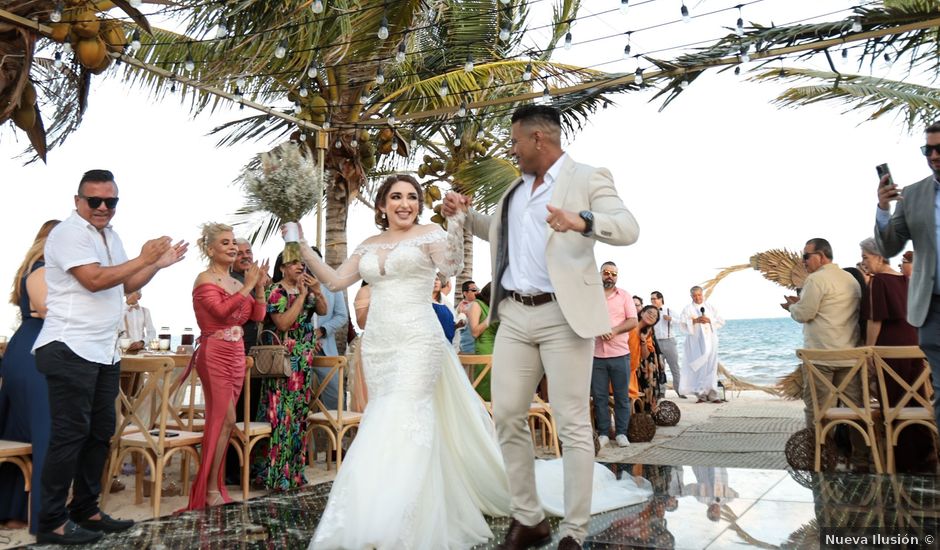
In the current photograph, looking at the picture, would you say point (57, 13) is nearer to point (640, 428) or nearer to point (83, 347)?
point (83, 347)

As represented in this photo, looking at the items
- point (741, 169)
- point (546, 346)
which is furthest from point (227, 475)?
point (741, 169)

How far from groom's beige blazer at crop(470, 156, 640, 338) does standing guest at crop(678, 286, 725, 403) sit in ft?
40.5

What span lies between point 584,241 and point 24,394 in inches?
143

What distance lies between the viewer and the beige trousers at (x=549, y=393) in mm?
3652

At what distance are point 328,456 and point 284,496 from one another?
5.16ft

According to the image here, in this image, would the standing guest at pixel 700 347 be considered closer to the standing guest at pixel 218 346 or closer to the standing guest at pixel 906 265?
the standing guest at pixel 906 265

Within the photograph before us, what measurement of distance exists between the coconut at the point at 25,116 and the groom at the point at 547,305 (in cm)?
479

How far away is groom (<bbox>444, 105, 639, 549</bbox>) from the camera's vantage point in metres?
3.64

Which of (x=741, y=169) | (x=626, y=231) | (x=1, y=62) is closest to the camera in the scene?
(x=626, y=231)

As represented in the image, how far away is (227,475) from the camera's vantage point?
6.23 meters

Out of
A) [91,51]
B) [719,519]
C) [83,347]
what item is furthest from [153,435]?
[719,519]

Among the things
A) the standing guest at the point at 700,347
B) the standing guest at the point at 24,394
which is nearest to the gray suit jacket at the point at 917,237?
the standing guest at the point at 24,394

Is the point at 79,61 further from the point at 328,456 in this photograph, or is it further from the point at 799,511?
the point at 799,511

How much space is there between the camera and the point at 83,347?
4125 millimetres
